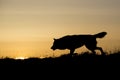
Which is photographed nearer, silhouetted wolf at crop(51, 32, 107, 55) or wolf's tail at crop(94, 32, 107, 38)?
silhouetted wolf at crop(51, 32, 107, 55)

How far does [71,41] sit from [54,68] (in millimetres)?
9966

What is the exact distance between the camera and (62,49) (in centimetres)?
2531

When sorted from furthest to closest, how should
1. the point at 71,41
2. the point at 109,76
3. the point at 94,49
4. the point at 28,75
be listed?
1. the point at 71,41
2. the point at 94,49
3. the point at 28,75
4. the point at 109,76

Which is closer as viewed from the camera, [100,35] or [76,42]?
[100,35]

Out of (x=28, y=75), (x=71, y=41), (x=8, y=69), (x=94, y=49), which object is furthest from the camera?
(x=71, y=41)

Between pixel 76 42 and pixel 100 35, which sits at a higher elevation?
pixel 100 35

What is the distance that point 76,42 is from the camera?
2397 centimetres

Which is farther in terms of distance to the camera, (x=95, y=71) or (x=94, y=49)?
(x=94, y=49)

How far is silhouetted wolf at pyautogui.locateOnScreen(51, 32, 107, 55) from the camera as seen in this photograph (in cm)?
2301

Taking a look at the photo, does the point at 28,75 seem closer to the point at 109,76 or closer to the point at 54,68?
the point at 54,68

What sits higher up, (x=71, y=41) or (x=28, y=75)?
(x=71, y=41)

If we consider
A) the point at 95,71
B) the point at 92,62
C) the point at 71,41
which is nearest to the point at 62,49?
the point at 71,41

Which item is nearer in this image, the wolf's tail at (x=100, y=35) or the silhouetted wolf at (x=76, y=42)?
the silhouetted wolf at (x=76, y=42)

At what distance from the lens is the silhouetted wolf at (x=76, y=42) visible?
23.0 metres
